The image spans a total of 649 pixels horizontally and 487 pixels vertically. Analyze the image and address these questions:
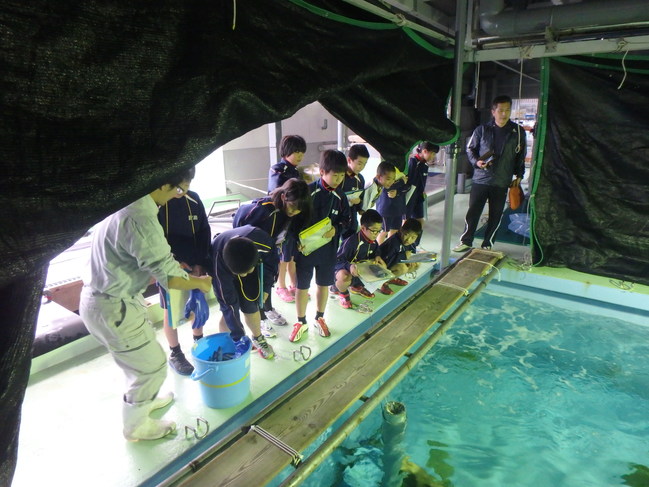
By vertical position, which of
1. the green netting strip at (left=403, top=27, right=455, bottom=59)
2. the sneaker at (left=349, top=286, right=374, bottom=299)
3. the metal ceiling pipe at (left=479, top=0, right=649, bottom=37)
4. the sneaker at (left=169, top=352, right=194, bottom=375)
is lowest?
the sneaker at (left=169, top=352, right=194, bottom=375)

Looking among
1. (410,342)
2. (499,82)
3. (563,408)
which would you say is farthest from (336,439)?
(499,82)

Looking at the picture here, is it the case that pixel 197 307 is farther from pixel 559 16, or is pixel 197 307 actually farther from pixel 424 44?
pixel 559 16

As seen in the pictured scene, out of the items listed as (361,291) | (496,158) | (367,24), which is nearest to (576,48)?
(496,158)

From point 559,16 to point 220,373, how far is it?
3685mm

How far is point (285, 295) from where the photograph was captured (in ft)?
12.5

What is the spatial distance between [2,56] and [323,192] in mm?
2399

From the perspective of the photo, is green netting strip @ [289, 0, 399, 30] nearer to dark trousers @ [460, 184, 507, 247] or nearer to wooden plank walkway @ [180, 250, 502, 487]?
wooden plank walkway @ [180, 250, 502, 487]

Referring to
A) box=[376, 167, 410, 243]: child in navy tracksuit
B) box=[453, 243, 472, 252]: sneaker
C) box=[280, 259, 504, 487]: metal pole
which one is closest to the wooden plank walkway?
box=[280, 259, 504, 487]: metal pole

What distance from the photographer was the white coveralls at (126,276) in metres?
1.81

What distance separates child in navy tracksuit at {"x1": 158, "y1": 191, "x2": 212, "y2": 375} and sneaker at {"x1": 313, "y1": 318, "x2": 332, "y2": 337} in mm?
1031

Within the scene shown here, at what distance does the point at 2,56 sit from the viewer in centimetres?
94

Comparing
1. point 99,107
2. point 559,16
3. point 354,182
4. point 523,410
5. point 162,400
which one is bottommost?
point 523,410

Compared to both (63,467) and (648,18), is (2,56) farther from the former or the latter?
(648,18)

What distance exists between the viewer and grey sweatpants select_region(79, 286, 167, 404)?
6.18 feet
